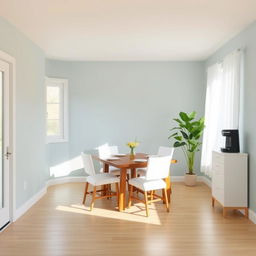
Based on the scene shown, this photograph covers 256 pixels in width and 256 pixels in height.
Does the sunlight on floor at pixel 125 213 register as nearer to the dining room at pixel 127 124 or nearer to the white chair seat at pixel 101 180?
the dining room at pixel 127 124

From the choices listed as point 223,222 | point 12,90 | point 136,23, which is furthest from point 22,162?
point 223,222

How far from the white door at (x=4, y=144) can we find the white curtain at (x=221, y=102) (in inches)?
126

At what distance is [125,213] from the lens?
4312 mm

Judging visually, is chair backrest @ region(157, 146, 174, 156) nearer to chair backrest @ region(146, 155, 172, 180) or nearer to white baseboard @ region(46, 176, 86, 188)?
chair backrest @ region(146, 155, 172, 180)

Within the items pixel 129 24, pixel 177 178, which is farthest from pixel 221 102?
pixel 177 178

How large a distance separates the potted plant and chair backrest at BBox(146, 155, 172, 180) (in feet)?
5.63

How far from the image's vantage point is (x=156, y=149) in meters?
6.58

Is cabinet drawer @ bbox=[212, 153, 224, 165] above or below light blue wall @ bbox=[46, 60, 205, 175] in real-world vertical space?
below

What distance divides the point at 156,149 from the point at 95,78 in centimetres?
207

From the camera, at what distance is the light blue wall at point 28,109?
4.09 metres

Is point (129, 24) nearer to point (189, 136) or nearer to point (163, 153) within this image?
point (163, 153)

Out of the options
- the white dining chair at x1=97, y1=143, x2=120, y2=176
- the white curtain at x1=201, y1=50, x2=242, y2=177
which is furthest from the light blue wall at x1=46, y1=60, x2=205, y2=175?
the white curtain at x1=201, y1=50, x2=242, y2=177

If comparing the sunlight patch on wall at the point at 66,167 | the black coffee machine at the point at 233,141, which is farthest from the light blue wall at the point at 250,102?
the sunlight patch on wall at the point at 66,167

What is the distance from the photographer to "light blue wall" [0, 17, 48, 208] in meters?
4.09
